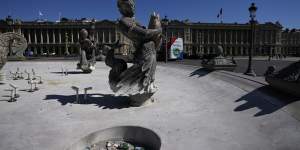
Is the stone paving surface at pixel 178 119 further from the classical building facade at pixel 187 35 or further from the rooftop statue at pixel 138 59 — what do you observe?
the classical building facade at pixel 187 35

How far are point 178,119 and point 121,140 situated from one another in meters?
1.64

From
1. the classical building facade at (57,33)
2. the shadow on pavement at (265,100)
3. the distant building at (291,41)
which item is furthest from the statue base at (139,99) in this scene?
the distant building at (291,41)

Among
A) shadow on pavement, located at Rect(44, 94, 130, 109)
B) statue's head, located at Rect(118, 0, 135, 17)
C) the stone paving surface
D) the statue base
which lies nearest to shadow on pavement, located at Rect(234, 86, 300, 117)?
the stone paving surface

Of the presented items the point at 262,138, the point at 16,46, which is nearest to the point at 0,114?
the point at 262,138

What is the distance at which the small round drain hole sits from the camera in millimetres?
5500

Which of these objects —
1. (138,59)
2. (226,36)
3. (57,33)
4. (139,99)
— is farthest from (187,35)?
(139,99)

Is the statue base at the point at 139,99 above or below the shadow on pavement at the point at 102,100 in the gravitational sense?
above

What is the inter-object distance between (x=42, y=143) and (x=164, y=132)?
8.48 ft

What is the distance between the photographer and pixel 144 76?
8.17 metres

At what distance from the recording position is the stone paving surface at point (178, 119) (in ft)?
16.8

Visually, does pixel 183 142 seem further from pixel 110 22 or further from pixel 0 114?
pixel 110 22

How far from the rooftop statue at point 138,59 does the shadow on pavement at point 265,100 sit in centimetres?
280

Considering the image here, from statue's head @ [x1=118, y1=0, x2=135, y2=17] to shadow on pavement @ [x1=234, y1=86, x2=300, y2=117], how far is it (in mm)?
4416

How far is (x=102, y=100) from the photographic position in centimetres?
911
